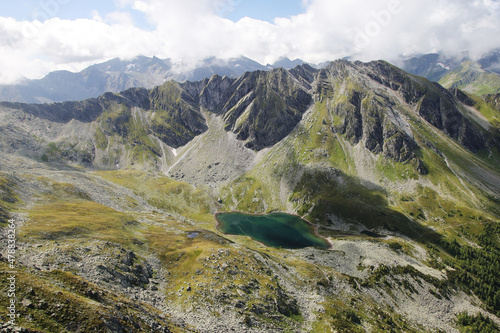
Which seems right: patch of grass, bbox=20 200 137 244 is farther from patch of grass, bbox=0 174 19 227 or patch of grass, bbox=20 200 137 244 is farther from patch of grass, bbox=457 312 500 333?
patch of grass, bbox=457 312 500 333

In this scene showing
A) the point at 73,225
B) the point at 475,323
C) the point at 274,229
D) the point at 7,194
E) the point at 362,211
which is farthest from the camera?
the point at 362,211

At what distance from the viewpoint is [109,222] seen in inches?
3506

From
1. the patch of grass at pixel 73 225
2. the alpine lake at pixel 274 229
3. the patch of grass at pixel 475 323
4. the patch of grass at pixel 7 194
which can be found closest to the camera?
the patch of grass at pixel 73 225

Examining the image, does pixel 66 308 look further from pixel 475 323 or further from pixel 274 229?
pixel 274 229

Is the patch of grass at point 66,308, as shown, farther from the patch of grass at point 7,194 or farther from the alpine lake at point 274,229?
the alpine lake at point 274,229

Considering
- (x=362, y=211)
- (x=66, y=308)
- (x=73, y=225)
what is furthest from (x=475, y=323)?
(x=73, y=225)

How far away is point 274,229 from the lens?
535 feet

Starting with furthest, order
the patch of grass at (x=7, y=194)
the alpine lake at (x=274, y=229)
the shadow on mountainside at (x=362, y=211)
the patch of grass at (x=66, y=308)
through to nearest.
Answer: the shadow on mountainside at (x=362, y=211) < the alpine lake at (x=274, y=229) < the patch of grass at (x=7, y=194) < the patch of grass at (x=66, y=308)

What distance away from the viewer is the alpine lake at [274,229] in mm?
140750

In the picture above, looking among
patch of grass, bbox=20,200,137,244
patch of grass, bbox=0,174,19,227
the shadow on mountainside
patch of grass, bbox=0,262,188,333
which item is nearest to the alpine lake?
the shadow on mountainside

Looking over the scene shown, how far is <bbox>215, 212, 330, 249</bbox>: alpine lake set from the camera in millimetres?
140750

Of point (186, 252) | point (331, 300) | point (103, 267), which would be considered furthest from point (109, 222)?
point (331, 300)

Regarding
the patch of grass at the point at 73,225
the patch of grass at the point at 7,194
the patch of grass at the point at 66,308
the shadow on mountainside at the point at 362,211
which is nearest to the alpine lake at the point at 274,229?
the shadow on mountainside at the point at 362,211

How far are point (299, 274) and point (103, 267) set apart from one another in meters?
59.3
